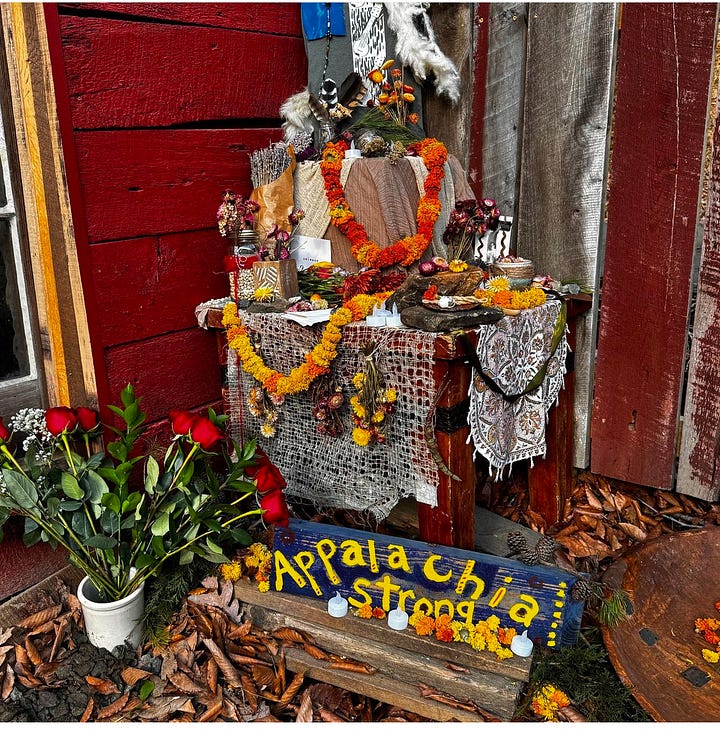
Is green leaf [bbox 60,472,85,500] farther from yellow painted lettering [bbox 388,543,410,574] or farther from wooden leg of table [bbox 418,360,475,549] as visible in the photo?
wooden leg of table [bbox 418,360,475,549]

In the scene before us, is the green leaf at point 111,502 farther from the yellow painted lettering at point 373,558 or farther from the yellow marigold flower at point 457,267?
the yellow marigold flower at point 457,267

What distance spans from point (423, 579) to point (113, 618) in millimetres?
1104

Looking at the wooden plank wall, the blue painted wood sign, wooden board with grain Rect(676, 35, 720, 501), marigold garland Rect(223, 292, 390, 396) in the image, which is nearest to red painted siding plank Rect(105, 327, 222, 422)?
the wooden plank wall

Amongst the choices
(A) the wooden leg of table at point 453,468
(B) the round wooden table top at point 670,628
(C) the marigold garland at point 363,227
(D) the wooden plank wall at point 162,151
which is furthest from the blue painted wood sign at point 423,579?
(C) the marigold garland at point 363,227

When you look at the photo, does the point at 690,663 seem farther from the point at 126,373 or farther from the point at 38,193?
the point at 38,193

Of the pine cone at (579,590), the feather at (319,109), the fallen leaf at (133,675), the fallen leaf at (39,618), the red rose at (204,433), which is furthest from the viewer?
the feather at (319,109)

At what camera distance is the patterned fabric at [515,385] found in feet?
8.00

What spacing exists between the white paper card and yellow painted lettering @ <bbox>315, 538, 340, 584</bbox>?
1239mm

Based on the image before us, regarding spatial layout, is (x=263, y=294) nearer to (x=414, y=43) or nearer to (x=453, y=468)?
(x=453, y=468)

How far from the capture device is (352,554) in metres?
2.37

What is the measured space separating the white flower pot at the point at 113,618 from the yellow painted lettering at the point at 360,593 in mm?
775

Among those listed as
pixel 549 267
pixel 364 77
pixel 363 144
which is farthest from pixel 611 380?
pixel 364 77

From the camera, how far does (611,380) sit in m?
3.14

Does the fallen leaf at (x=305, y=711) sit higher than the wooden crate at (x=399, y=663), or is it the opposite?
the wooden crate at (x=399, y=663)
